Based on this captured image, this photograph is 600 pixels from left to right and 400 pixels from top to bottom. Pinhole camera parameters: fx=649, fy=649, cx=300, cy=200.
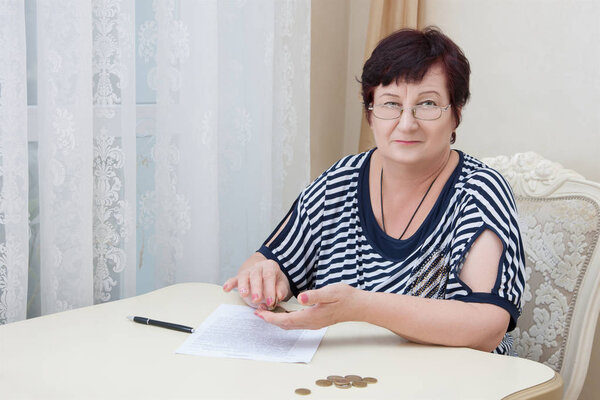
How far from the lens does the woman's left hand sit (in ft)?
3.87

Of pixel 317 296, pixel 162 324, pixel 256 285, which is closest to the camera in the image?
pixel 317 296

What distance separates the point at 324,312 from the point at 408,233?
1.34 ft

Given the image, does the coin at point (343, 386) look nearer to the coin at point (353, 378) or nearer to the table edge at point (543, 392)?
the coin at point (353, 378)

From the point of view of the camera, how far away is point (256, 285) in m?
1.40

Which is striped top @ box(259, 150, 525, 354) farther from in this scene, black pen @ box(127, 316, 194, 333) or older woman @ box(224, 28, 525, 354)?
black pen @ box(127, 316, 194, 333)

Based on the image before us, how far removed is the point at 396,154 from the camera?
1.50 m

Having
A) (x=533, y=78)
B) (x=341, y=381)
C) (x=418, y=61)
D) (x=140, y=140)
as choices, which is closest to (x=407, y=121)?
(x=418, y=61)

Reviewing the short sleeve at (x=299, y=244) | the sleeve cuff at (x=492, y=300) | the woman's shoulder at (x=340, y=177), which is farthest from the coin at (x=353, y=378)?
the woman's shoulder at (x=340, y=177)

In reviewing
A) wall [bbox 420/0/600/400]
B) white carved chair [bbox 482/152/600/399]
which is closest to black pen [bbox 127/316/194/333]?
white carved chair [bbox 482/152/600/399]

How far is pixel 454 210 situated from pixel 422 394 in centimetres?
58

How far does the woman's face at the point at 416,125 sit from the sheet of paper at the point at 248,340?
47cm

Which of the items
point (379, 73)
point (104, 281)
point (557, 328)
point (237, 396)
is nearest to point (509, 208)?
point (379, 73)

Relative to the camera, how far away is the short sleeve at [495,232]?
4.18 feet

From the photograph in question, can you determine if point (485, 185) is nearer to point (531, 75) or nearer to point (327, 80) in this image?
point (531, 75)
